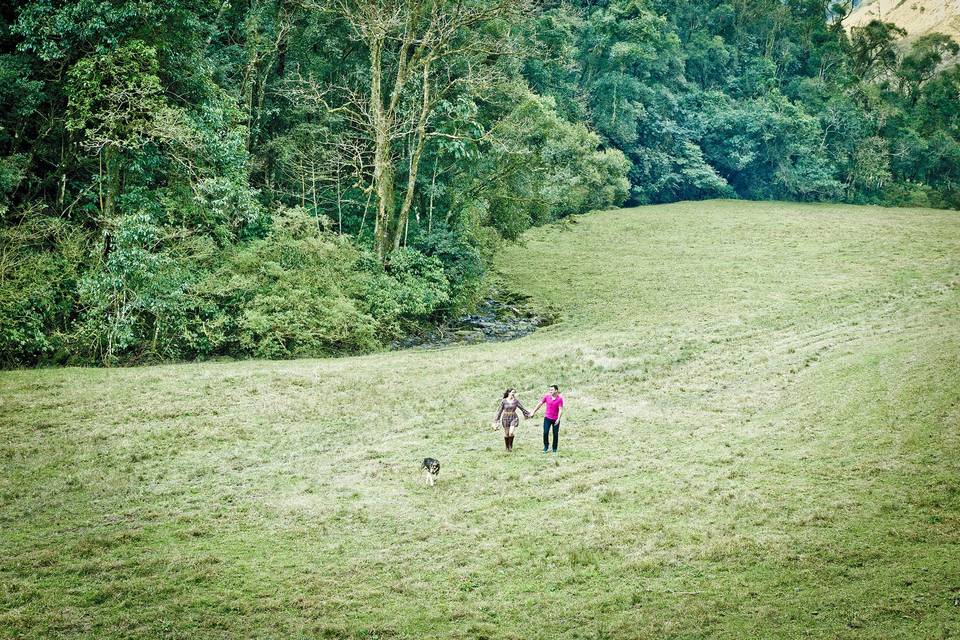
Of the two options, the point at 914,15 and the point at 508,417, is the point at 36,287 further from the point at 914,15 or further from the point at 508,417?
the point at 914,15

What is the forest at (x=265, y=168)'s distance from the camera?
24625 mm

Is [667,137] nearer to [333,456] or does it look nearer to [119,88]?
[119,88]

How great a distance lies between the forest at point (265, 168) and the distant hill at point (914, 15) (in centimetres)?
4644

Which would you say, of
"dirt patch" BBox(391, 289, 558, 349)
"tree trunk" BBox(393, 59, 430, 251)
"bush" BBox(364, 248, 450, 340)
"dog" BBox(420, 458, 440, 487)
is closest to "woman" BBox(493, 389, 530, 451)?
"dog" BBox(420, 458, 440, 487)

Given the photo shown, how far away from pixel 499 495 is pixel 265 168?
2571 centimetres

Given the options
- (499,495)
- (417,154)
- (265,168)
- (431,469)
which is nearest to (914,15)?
(417,154)

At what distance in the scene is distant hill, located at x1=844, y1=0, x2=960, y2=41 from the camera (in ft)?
248

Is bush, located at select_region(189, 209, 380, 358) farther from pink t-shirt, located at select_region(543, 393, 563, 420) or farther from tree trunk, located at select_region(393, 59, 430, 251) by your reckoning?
pink t-shirt, located at select_region(543, 393, 563, 420)

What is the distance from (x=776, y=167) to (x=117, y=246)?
190ft

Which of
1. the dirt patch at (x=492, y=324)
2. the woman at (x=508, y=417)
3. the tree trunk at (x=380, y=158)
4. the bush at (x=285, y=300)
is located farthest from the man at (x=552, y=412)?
the tree trunk at (x=380, y=158)

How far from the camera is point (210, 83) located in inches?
1127

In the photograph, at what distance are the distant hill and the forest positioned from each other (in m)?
46.4

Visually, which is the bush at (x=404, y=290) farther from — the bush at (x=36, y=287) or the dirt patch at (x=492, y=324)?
the bush at (x=36, y=287)

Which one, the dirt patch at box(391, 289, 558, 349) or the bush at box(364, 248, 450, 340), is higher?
the bush at box(364, 248, 450, 340)
